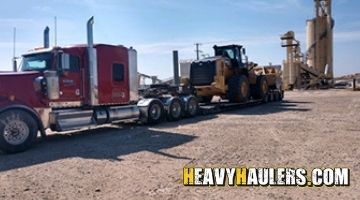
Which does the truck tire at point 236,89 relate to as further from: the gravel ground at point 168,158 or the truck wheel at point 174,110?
the gravel ground at point 168,158

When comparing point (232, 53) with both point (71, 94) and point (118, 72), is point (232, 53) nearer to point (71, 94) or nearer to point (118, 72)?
point (118, 72)

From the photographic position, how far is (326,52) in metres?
51.8

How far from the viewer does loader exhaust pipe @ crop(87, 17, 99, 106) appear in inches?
518

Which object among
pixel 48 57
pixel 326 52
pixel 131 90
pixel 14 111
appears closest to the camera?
pixel 14 111

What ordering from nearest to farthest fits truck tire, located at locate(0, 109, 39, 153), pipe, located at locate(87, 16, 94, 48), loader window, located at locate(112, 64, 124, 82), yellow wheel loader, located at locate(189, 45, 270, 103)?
1. truck tire, located at locate(0, 109, 39, 153)
2. pipe, located at locate(87, 16, 94, 48)
3. loader window, located at locate(112, 64, 124, 82)
4. yellow wheel loader, located at locate(189, 45, 270, 103)

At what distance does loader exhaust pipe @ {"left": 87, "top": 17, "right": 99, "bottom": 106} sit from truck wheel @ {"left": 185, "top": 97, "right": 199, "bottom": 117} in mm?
5583

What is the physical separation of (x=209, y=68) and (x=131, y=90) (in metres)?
7.39

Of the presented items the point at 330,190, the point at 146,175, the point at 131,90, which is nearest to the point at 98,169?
the point at 146,175

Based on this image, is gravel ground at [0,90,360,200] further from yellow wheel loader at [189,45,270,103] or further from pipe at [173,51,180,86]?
yellow wheel loader at [189,45,270,103]

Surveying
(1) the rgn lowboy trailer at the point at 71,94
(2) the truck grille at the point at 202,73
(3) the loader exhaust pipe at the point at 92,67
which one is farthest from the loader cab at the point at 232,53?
(3) the loader exhaust pipe at the point at 92,67

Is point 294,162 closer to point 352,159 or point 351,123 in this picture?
point 352,159

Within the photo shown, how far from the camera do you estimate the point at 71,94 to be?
1309cm

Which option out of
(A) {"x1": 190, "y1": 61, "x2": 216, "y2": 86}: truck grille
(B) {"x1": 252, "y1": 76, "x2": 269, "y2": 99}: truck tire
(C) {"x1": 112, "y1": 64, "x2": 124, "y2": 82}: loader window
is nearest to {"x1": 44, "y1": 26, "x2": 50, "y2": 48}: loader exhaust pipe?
(C) {"x1": 112, "y1": 64, "x2": 124, "y2": 82}: loader window

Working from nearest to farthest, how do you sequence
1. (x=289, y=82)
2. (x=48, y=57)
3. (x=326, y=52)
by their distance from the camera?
(x=48, y=57)
(x=289, y=82)
(x=326, y=52)
